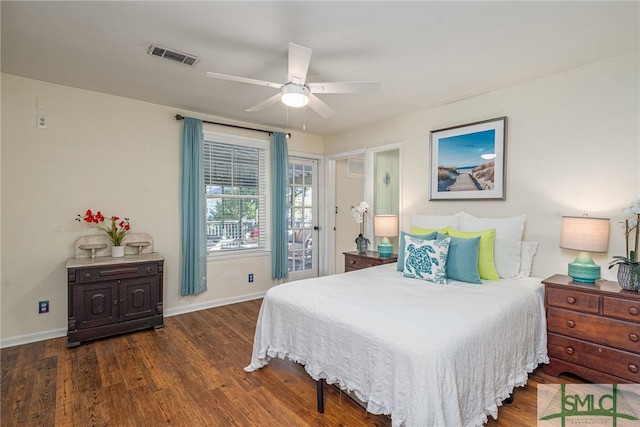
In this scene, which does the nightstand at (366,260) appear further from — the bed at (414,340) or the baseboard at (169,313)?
the baseboard at (169,313)

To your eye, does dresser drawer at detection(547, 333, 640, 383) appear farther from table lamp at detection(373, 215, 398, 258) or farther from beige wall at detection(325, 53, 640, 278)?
table lamp at detection(373, 215, 398, 258)

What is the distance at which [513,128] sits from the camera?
309cm

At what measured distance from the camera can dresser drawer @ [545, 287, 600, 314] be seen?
2270mm

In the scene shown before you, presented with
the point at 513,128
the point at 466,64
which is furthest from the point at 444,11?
the point at 513,128

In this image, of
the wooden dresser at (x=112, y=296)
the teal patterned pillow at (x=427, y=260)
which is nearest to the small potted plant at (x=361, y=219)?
the teal patterned pillow at (x=427, y=260)

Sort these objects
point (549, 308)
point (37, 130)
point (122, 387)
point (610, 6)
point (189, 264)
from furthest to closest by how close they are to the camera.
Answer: point (189, 264)
point (37, 130)
point (549, 308)
point (122, 387)
point (610, 6)

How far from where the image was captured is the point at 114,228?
134 inches

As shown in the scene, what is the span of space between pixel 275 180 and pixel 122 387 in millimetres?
3081

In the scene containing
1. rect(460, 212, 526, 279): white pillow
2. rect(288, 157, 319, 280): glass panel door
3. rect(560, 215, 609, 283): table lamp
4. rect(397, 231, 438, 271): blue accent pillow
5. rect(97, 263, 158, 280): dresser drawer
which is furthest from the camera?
rect(288, 157, 319, 280): glass panel door

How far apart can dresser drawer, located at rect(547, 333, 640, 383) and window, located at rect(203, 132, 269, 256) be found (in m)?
3.63

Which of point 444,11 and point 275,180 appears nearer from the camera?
point 444,11

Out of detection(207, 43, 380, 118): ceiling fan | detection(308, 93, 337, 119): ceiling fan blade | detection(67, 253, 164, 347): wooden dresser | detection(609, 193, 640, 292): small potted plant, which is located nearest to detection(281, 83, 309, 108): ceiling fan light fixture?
detection(207, 43, 380, 118): ceiling fan

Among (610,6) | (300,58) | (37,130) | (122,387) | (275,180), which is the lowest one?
(122,387)

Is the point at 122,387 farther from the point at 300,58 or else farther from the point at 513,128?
the point at 513,128
